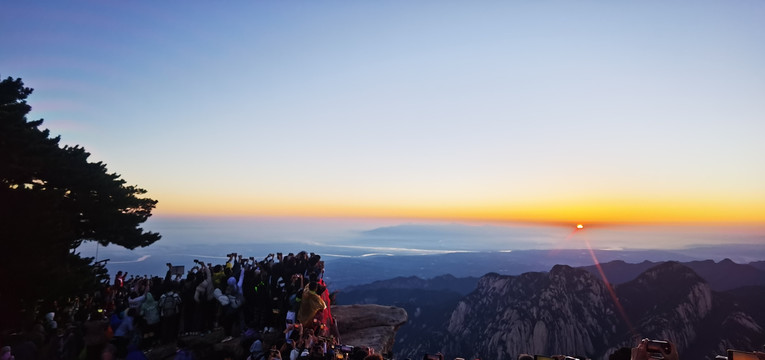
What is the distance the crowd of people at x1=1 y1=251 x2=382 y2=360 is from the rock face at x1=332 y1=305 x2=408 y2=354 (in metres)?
2.29

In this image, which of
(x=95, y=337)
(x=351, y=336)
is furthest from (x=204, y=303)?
(x=351, y=336)

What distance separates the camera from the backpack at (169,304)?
13633 mm

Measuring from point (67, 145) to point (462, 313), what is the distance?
47661 mm

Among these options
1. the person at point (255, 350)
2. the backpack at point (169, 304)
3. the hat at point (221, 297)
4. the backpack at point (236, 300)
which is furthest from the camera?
the backpack at point (236, 300)

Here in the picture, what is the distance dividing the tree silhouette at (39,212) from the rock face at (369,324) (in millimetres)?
10796

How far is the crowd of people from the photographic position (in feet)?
41.0

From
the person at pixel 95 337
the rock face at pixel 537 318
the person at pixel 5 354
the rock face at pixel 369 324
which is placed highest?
the person at pixel 5 354

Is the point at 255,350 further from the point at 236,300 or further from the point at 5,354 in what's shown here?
the point at 5,354

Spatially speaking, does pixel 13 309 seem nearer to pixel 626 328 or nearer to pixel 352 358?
pixel 352 358

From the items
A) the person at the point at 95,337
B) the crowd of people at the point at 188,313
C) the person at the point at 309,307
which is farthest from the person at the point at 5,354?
the person at the point at 309,307

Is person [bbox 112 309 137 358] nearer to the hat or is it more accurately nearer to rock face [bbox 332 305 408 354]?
the hat

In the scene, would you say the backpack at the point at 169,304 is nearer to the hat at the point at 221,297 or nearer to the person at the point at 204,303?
the person at the point at 204,303

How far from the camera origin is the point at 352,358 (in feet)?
30.5

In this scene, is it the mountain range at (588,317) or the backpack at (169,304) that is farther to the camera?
the mountain range at (588,317)
